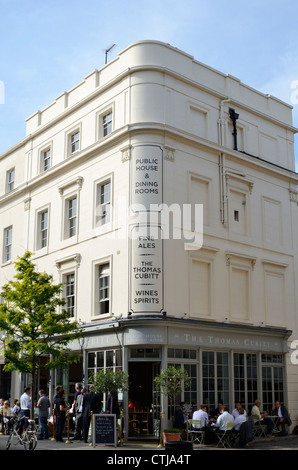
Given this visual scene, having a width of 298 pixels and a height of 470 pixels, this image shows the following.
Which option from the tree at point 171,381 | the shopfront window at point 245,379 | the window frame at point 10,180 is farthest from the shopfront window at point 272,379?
the window frame at point 10,180

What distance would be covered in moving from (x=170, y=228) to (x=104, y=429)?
8.54 metres

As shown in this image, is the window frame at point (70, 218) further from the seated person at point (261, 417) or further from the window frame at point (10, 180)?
the seated person at point (261, 417)

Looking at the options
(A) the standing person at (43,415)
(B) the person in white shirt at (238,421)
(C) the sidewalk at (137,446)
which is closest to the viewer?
(C) the sidewalk at (137,446)

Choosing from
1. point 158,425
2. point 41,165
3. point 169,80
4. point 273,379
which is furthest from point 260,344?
point 41,165

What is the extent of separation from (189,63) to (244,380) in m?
14.2

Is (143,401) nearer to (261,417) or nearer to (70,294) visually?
(261,417)

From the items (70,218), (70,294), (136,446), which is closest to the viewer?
(136,446)

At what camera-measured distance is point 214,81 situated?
29.1m

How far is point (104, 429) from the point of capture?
19.8 meters

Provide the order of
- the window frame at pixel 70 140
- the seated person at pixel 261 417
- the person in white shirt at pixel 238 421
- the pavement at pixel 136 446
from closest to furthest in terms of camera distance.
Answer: the pavement at pixel 136 446
the person in white shirt at pixel 238 421
the seated person at pixel 261 417
the window frame at pixel 70 140

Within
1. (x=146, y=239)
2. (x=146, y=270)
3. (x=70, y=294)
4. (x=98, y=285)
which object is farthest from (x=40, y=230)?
(x=146, y=270)

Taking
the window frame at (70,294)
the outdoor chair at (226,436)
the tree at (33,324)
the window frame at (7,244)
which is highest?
the window frame at (7,244)

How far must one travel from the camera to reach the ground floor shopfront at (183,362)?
23.4 meters

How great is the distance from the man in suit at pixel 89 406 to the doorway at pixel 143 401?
2.05m
